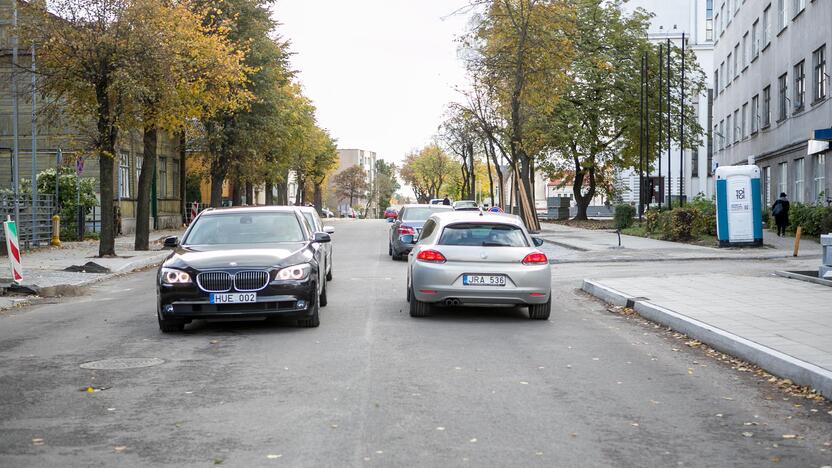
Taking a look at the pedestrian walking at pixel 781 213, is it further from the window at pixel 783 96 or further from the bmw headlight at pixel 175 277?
the bmw headlight at pixel 175 277

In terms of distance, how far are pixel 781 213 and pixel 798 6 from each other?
30.2ft

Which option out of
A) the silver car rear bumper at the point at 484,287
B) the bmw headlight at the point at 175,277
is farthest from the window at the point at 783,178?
the bmw headlight at the point at 175,277

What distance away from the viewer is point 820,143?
26656 millimetres

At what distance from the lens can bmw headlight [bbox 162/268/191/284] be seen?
10.4 metres

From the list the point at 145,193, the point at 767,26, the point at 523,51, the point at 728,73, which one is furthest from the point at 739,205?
the point at 728,73

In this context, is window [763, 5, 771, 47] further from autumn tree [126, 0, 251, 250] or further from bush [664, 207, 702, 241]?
autumn tree [126, 0, 251, 250]

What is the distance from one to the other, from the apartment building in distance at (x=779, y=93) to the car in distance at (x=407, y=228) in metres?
10.7

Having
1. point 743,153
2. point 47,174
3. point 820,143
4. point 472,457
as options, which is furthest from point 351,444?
point 743,153

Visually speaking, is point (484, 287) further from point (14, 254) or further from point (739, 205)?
point (739, 205)

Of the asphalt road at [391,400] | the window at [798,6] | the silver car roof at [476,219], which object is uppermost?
the window at [798,6]

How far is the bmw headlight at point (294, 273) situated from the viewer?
10.5 meters

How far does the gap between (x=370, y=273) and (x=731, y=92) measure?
38612 mm

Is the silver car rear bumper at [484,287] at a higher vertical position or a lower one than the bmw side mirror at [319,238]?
lower

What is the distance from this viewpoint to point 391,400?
6898 mm
